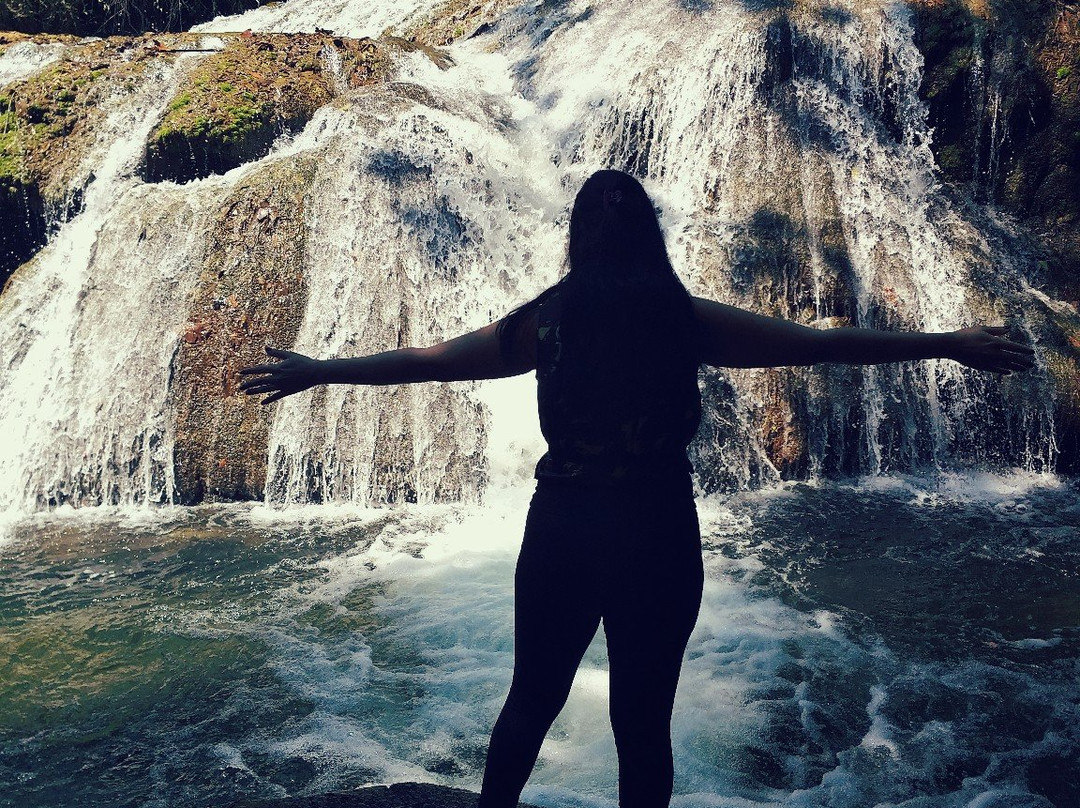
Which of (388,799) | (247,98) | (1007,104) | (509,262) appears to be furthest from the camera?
(1007,104)

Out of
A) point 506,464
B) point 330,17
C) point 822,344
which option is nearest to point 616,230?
point 822,344

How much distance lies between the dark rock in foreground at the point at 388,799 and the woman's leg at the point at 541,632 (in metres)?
0.83

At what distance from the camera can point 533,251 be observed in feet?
27.5

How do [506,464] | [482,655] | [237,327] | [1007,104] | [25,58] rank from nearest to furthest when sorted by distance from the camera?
[482,655] → [506,464] → [237,327] → [1007,104] → [25,58]

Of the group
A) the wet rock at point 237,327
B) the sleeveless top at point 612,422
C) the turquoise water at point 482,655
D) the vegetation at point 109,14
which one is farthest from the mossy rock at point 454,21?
the sleeveless top at point 612,422

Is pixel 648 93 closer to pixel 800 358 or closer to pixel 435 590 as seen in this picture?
pixel 435 590

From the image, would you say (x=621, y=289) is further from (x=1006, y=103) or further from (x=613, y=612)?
(x=1006, y=103)

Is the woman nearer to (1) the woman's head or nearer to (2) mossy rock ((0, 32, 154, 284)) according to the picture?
(1) the woman's head

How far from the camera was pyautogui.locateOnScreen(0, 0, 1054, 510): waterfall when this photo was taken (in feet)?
24.2

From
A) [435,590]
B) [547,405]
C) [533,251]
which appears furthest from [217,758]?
[533,251]

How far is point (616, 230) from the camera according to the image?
2.08m

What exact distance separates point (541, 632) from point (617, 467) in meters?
0.39

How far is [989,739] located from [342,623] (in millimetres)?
3013

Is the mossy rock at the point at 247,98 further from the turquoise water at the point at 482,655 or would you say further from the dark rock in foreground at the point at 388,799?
the dark rock in foreground at the point at 388,799
